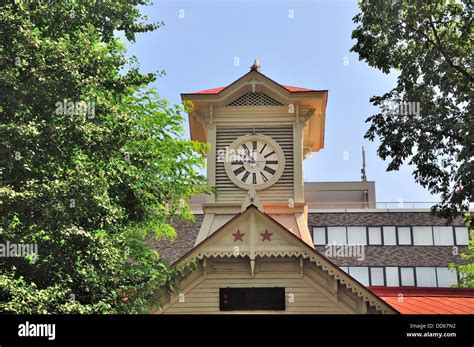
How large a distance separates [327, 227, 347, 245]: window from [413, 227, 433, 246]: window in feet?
18.7

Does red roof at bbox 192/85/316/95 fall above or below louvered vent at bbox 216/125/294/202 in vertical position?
above

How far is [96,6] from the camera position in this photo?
63.1ft

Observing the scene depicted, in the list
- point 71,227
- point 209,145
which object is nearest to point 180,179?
point 209,145

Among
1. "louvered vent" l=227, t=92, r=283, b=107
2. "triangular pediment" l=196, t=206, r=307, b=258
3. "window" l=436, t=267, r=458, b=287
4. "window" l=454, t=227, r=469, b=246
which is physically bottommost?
"window" l=436, t=267, r=458, b=287

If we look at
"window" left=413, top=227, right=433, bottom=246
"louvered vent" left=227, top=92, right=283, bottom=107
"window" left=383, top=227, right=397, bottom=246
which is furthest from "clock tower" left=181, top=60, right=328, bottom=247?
"window" left=413, top=227, right=433, bottom=246

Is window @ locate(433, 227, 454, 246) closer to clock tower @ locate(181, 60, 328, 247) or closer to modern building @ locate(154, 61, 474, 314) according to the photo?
modern building @ locate(154, 61, 474, 314)

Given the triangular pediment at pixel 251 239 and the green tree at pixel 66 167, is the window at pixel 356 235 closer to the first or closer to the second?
the triangular pediment at pixel 251 239

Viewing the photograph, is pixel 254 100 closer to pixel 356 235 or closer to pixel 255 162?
pixel 255 162

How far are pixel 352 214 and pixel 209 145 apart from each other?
36.5 metres

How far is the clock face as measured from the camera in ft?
84.2

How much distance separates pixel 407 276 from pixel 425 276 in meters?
1.42

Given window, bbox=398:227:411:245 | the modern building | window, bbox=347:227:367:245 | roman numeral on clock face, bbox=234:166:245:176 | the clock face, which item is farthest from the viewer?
window, bbox=347:227:367:245

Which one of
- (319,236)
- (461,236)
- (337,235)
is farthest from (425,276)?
(319,236)
